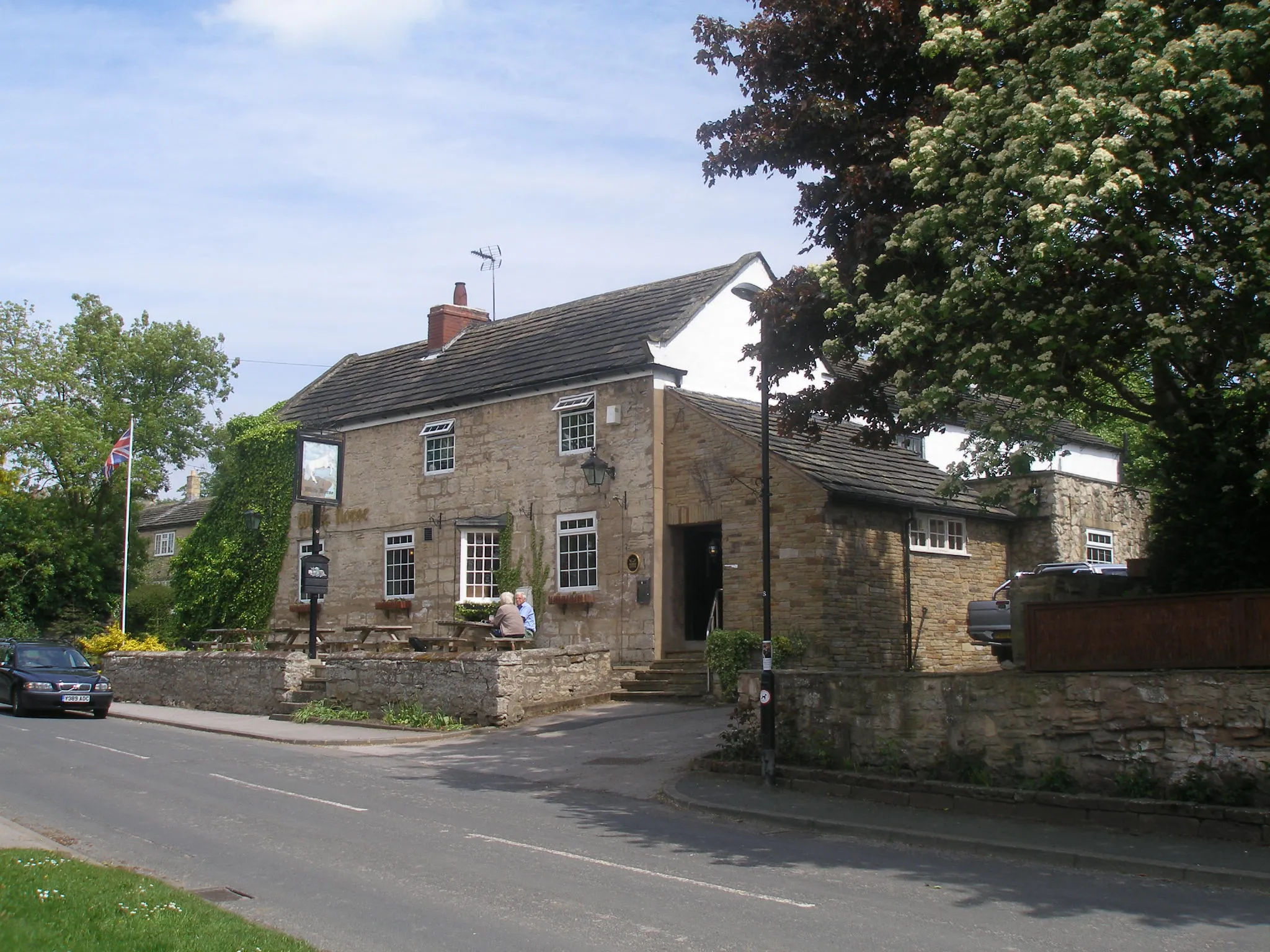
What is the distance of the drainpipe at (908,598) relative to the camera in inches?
897

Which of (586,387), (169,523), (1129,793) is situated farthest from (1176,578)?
(169,523)

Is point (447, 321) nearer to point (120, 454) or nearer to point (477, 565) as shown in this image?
point (477, 565)

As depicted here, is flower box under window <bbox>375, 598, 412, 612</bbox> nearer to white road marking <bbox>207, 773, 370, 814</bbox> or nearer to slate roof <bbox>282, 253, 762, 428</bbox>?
slate roof <bbox>282, 253, 762, 428</bbox>

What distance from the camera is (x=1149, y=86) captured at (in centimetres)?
1121

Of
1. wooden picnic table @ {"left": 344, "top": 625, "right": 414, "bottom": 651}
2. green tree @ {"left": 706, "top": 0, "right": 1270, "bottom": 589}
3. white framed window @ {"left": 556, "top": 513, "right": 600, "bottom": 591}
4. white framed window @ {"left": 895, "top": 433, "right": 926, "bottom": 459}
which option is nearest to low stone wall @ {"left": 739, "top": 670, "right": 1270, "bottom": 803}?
green tree @ {"left": 706, "top": 0, "right": 1270, "bottom": 589}

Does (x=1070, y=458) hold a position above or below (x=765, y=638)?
above

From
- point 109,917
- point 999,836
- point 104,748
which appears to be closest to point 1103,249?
point 999,836

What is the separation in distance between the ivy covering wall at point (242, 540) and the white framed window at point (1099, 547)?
784 inches

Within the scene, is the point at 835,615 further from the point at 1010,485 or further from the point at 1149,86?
the point at 1149,86

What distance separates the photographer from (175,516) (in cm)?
5797

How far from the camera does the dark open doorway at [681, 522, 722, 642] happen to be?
78.0ft

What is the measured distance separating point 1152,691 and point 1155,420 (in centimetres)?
350

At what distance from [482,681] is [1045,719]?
10151mm

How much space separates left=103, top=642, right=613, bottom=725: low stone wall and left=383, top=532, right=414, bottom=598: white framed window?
3897 mm
